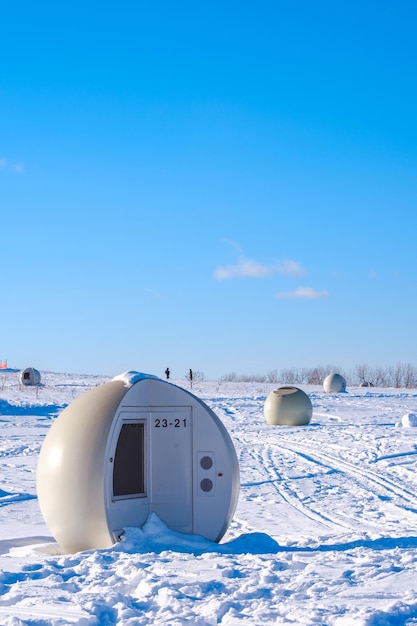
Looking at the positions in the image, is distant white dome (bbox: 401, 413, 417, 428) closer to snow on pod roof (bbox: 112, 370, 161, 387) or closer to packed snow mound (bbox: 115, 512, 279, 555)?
packed snow mound (bbox: 115, 512, 279, 555)

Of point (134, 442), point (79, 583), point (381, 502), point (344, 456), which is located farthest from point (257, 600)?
point (344, 456)

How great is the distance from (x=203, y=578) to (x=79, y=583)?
3.52 feet

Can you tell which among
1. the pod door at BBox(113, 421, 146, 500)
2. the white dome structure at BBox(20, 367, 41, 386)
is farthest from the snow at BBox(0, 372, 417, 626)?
the white dome structure at BBox(20, 367, 41, 386)

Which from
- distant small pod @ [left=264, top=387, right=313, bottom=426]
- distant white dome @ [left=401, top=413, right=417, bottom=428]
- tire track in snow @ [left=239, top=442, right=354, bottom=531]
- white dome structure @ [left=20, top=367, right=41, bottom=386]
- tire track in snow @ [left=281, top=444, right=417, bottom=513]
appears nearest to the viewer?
tire track in snow @ [left=239, top=442, right=354, bottom=531]

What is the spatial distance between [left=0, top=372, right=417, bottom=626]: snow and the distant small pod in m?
8.27

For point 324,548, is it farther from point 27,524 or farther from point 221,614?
point 27,524

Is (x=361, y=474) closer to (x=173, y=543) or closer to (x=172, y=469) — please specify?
(x=172, y=469)

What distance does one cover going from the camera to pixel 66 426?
8.13 metres

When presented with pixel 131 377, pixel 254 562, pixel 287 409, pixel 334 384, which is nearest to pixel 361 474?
pixel 131 377

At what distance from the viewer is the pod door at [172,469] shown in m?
8.38

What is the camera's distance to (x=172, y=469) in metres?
8.41

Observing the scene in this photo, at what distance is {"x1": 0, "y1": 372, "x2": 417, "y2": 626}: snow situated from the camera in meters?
5.49

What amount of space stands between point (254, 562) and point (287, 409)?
17.6 m

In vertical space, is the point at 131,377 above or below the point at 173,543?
above
